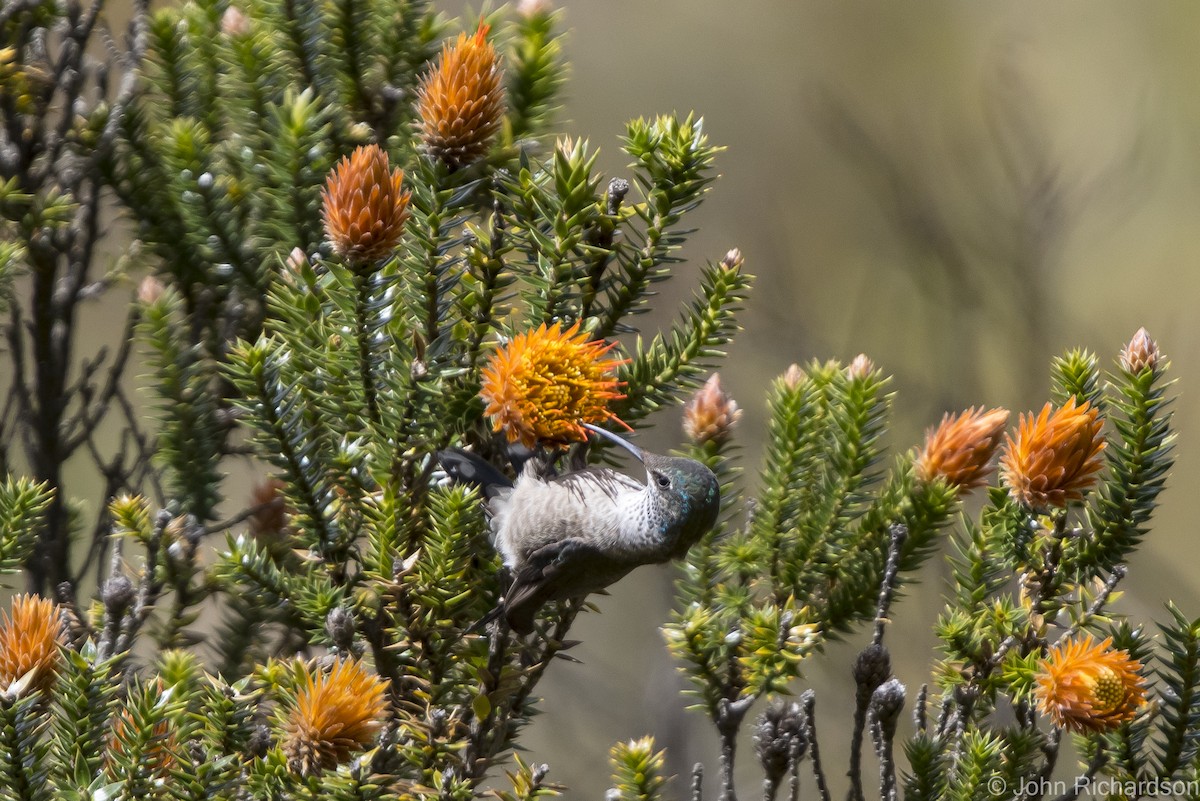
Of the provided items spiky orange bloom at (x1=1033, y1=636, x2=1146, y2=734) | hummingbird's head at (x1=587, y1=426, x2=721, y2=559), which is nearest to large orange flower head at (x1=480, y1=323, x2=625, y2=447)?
hummingbird's head at (x1=587, y1=426, x2=721, y2=559)

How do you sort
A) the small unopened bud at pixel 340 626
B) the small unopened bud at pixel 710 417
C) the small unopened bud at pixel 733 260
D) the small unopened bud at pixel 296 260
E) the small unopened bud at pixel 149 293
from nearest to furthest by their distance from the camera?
the small unopened bud at pixel 340 626, the small unopened bud at pixel 296 260, the small unopened bud at pixel 733 260, the small unopened bud at pixel 149 293, the small unopened bud at pixel 710 417

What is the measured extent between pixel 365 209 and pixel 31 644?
1.66 feet

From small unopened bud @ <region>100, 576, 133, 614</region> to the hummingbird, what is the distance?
378mm

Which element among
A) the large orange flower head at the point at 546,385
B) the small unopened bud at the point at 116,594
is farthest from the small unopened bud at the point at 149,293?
the large orange flower head at the point at 546,385

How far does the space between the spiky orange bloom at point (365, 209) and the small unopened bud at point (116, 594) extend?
16.4 inches

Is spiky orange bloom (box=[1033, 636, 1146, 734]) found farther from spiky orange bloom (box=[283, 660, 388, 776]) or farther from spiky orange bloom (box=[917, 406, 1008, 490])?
spiky orange bloom (box=[283, 660, 388, 776])

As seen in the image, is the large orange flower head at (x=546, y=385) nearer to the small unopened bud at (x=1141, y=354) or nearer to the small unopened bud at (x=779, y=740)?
the small unopened bud at (x=779, y=740)

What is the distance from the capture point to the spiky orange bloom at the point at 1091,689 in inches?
43.6

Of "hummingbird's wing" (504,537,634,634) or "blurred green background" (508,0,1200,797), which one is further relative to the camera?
"blurred green background" (508,0,1200,797)

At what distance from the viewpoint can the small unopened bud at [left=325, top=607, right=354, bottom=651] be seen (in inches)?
42.0

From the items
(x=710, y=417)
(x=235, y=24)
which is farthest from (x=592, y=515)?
(x=235, y=24)

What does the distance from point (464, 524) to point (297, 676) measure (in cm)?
23

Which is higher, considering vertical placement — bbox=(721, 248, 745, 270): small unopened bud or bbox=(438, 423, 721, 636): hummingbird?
bbox=(721, 248, 745, 270): small unopened bud

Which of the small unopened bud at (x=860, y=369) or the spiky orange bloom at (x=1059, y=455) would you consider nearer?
the spiky orange bloom at (x=1059, y=455)
